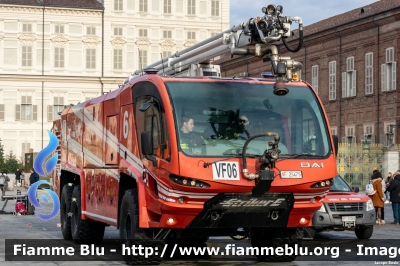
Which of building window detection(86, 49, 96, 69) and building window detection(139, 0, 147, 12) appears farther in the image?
building window detection(86, 49, 96, 69)

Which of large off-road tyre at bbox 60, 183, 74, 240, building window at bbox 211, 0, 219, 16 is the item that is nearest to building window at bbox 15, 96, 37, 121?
building window at bbox 211, 0, 219, 16

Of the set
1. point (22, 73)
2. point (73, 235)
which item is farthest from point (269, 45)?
point (22, 73)

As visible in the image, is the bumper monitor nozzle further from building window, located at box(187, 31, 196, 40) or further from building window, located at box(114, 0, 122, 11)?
building window, located at box(187, 31, 196, 40)

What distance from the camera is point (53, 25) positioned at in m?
85.9

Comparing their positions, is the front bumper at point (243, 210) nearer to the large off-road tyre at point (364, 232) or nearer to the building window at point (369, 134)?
the large off-road tyre at point (364, 232)

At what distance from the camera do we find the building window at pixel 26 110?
8508cm

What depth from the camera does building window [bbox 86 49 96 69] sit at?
3440 inches

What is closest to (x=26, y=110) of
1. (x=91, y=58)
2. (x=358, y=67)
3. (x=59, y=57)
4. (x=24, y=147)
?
(x=24, y=147)

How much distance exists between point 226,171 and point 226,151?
0.32 meters

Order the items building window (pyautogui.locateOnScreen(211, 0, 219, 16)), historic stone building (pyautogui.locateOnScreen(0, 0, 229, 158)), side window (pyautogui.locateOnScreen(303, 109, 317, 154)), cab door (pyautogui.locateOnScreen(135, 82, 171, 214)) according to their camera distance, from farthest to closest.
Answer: building window (pyautogui.locateOnScreen(211, 0, 219, 16))
historic stone building (pyautogui.locateOnScreen(0, 0, 229, 158))
side window (pyautogui.locateOnScreen(303, 109, 317, 154))
cab door (pyautogui.locateOnScreen(135, 82, 171, 214))

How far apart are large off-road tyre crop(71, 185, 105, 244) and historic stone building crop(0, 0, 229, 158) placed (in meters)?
67.5

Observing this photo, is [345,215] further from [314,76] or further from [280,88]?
[314,76]

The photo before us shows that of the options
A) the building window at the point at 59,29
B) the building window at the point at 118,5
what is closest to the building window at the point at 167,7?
the building window at the point at 118,5

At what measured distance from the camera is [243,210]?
12469 millimetres
